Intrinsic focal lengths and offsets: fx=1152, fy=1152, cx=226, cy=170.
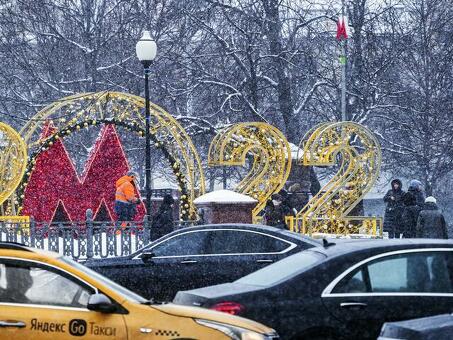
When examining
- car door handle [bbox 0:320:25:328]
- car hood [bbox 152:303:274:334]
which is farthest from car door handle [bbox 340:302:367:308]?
car door handle [bbox 0:320:25:328]

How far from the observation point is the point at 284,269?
31.7ft

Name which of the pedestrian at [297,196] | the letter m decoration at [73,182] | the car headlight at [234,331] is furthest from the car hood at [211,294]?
the pedestrian at [297,196]

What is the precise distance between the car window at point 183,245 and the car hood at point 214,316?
5594mm

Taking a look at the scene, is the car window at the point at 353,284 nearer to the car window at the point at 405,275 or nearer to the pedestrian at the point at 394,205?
the car window at the point at 405,275

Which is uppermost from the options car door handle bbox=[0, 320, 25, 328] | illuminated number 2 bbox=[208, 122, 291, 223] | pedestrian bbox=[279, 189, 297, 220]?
illuminated number 2 bbox=[208, 122, 291, 223]

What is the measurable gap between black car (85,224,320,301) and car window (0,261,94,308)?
485 centimetres

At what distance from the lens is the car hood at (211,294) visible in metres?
9.13

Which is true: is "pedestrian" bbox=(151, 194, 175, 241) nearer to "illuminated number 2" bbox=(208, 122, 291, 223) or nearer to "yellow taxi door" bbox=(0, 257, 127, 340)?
"illuminated number 2" bbox=(208, 122, 291, 223)

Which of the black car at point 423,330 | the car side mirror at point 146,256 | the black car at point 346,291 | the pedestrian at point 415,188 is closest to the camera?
the black car at point 423,330

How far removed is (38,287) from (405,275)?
3.10m

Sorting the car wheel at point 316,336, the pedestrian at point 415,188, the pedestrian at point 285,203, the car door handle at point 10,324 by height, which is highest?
the pedestrian at point 415,188

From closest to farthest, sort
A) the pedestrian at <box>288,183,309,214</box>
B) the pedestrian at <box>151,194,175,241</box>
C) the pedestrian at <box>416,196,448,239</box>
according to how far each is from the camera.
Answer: the pedestrian at <box>416,196,448,239</box> → the pedestrian at <box>151,194,175,241</box> → the pedestrian at <box>288,183,309,214</box>

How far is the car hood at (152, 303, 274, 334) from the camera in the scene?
8.18m

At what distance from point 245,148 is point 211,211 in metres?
4.37
